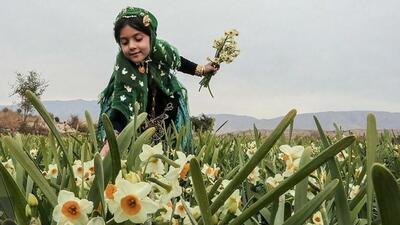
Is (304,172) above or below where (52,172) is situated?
below

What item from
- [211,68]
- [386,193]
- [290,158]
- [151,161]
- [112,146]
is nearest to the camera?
[386,193]

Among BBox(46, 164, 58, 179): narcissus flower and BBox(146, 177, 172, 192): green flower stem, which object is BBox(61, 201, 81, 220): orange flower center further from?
BBox(46, 164, 58, 179): narcissus flower

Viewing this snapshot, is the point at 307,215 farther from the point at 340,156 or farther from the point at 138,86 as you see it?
the point at 138,86

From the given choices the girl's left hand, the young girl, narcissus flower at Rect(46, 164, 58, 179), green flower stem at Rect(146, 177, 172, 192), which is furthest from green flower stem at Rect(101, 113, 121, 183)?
the girl's left hand

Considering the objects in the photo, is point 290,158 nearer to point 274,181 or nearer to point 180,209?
point 274,181

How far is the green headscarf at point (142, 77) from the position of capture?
3.55 metres

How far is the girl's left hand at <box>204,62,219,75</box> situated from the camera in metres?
3.82

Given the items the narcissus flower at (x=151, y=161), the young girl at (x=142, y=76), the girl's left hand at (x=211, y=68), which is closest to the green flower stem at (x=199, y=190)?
the narcissus flower at (x=151, y=161)

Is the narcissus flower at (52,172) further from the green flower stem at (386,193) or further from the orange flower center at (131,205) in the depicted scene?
the green flower stem at (386,193)

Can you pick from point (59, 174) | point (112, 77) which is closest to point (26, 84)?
point (112, 77)

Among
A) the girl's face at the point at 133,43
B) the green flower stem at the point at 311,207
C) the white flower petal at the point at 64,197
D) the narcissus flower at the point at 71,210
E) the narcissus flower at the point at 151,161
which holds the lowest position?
the green flower stem at the point at 311,207

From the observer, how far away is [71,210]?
602mm


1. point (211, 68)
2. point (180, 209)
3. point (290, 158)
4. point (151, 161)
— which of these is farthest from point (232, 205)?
point (211, 68)

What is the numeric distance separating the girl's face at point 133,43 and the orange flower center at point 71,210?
300 cm
